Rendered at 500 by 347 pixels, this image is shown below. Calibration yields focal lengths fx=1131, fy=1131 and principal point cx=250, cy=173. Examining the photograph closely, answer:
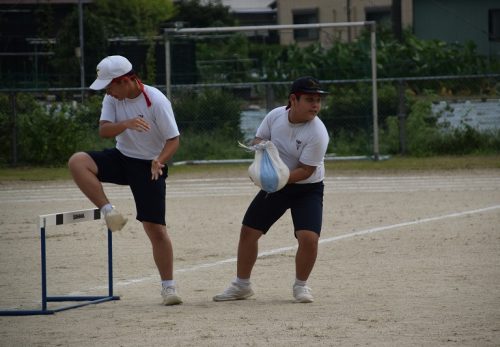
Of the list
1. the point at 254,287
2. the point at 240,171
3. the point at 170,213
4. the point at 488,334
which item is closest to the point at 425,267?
the point at 254,287

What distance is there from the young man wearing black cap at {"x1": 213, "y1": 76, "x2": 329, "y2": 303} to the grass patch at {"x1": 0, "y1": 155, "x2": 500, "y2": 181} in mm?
13313

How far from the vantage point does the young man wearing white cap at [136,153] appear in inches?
339

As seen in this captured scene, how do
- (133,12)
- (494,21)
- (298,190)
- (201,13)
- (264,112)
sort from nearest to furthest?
(298,190) → (264,112) → (494,21) → (133,12) → (201,13)

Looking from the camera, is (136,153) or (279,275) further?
(279,275)

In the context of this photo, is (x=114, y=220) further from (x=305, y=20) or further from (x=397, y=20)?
(x=305, y=20)

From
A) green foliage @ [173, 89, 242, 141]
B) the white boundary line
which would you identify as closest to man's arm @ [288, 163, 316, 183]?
the white boundary line

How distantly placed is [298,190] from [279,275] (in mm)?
1708

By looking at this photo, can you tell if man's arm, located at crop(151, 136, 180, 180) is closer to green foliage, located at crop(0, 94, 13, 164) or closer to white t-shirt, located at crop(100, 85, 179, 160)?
white t-shirt, located at crop(100, 85, 179, 160)

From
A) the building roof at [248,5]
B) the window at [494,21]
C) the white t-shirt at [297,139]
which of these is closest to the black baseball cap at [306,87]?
the white t-shirt at [297,139]

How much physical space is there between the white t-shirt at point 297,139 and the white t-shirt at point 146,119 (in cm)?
77

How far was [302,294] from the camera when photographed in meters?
8.73

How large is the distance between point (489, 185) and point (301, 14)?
39.9m

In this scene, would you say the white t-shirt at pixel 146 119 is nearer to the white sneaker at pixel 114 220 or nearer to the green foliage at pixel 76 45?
the white sneaker at pixel 114 220

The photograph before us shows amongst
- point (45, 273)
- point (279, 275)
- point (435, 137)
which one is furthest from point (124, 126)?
point (435, 137)
